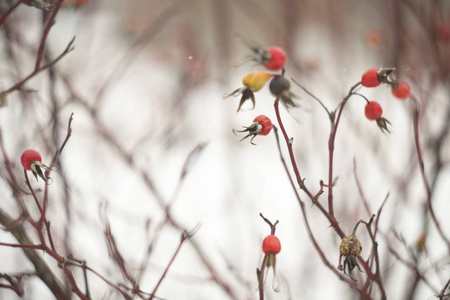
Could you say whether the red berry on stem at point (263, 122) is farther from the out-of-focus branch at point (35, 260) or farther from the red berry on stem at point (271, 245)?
the out-of-focus branch at point (35, 260)

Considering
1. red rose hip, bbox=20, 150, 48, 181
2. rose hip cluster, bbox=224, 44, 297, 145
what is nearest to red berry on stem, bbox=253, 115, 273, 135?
rose hip cluster, bbox=224, 44, 297, 145

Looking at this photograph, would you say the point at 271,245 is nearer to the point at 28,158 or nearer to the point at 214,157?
the point at 28,158

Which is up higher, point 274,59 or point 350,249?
point 274,59

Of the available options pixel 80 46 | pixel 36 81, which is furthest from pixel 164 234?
pixel 80 46

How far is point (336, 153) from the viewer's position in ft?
3.30

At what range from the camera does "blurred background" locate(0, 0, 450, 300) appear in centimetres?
62

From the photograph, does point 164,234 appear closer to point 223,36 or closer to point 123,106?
point 223,36

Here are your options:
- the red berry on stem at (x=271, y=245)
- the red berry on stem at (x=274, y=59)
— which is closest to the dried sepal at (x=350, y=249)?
the red berry on stem at (x=271, y=245)

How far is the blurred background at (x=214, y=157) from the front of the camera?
0.62m

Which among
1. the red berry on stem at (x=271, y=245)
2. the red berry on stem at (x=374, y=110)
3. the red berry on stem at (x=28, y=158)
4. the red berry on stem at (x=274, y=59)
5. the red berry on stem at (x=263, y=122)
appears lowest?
the red berry on stem at (x=271, y=245)

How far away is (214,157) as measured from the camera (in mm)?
1211

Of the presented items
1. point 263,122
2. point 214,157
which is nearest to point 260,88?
point 263,122

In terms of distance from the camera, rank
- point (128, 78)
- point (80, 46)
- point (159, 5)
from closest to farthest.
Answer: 1. point (80, 46)
2. point (128, 78)
3. point (159, 5)

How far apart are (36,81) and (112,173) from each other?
298 mm
